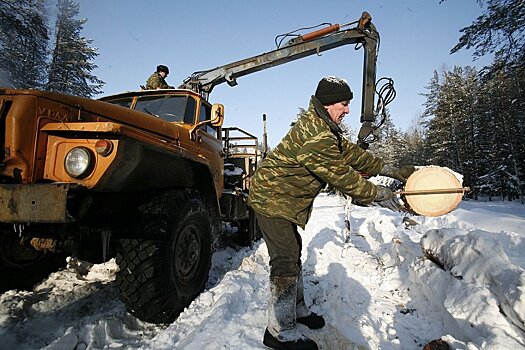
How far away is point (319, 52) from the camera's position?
6715 mm

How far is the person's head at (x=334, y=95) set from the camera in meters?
2.45

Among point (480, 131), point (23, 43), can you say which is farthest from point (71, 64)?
point (480, 131)

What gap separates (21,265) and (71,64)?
2175 centimetres

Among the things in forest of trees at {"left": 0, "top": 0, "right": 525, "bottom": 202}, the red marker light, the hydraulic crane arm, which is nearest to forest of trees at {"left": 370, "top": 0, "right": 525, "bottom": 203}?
forest of trees at {"left": 0, "top": 0, "right": 525, "bottom": 202}

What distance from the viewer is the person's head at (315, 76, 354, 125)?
8.02 ft

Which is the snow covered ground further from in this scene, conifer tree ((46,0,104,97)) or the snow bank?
conifer tree ((46,0,104,97))

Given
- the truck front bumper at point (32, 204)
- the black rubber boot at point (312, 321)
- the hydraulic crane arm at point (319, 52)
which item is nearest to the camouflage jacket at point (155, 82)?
the hydraulic crane arm at point (319, 52)

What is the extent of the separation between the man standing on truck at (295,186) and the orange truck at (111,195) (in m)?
0.92

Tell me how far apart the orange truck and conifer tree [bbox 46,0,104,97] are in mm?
19714

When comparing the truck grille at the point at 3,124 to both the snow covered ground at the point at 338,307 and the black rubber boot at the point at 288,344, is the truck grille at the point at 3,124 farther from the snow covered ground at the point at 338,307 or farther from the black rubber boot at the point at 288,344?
the black rubber boot at the point at 288,344

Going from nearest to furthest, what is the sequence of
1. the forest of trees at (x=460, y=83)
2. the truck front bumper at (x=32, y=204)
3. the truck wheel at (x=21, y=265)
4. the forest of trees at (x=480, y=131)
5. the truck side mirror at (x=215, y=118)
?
the truck front bumper at (x=32, y=204)
the truck wheel at (x=21, y=265)
the truck side mirror at (x=215, y=118)
the forest of trees at (x=460, y=83)
the forest of trees at (x=480, y=131)

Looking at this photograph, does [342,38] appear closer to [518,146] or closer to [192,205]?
[192,205]

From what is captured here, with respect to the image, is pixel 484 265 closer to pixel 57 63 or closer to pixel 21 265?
pixel 21 265

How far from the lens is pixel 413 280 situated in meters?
3.71
